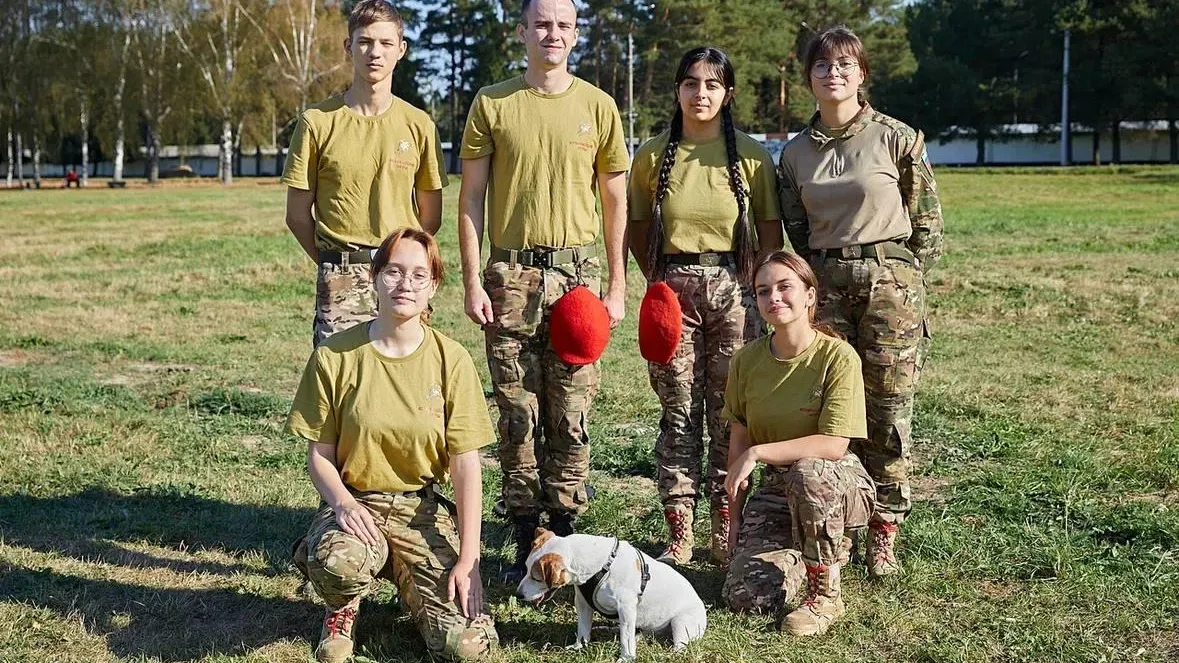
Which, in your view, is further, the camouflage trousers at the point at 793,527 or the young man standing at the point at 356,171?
the young man standing at the point at 356,171

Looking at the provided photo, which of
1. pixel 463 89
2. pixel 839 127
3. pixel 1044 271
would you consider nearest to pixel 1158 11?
pixel 463 89

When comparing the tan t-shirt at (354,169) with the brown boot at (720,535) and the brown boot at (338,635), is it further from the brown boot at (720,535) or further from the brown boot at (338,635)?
the brown boot at (720,535)

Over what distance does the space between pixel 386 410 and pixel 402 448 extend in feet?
0.45

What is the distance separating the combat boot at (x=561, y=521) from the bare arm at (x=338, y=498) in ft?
3.33

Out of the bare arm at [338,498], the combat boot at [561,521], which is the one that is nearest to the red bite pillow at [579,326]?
the combat boot at [561,521]

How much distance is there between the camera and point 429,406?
3.70 metres

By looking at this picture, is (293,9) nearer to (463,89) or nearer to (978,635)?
(463,89)

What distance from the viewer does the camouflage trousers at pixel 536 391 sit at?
14.0ft

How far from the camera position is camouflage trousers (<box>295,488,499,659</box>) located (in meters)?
3.50

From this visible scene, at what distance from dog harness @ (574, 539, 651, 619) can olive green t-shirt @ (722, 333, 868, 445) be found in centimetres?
70

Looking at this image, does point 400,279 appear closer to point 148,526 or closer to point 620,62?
point 148,526

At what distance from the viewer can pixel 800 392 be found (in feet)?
13.2

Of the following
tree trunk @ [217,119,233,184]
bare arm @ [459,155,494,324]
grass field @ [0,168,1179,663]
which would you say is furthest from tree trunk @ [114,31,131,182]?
bare arm @ [459,155,494,324]

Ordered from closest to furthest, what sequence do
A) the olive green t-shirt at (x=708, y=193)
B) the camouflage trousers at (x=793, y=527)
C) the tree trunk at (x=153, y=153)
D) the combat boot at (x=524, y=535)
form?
the camouflage trousers at (x=793, y=527) → the olive green t-shirt at (x=708, y=193) → the combat boot at (x=524, y=535) → the tree trunk at (x=153, y=153)
